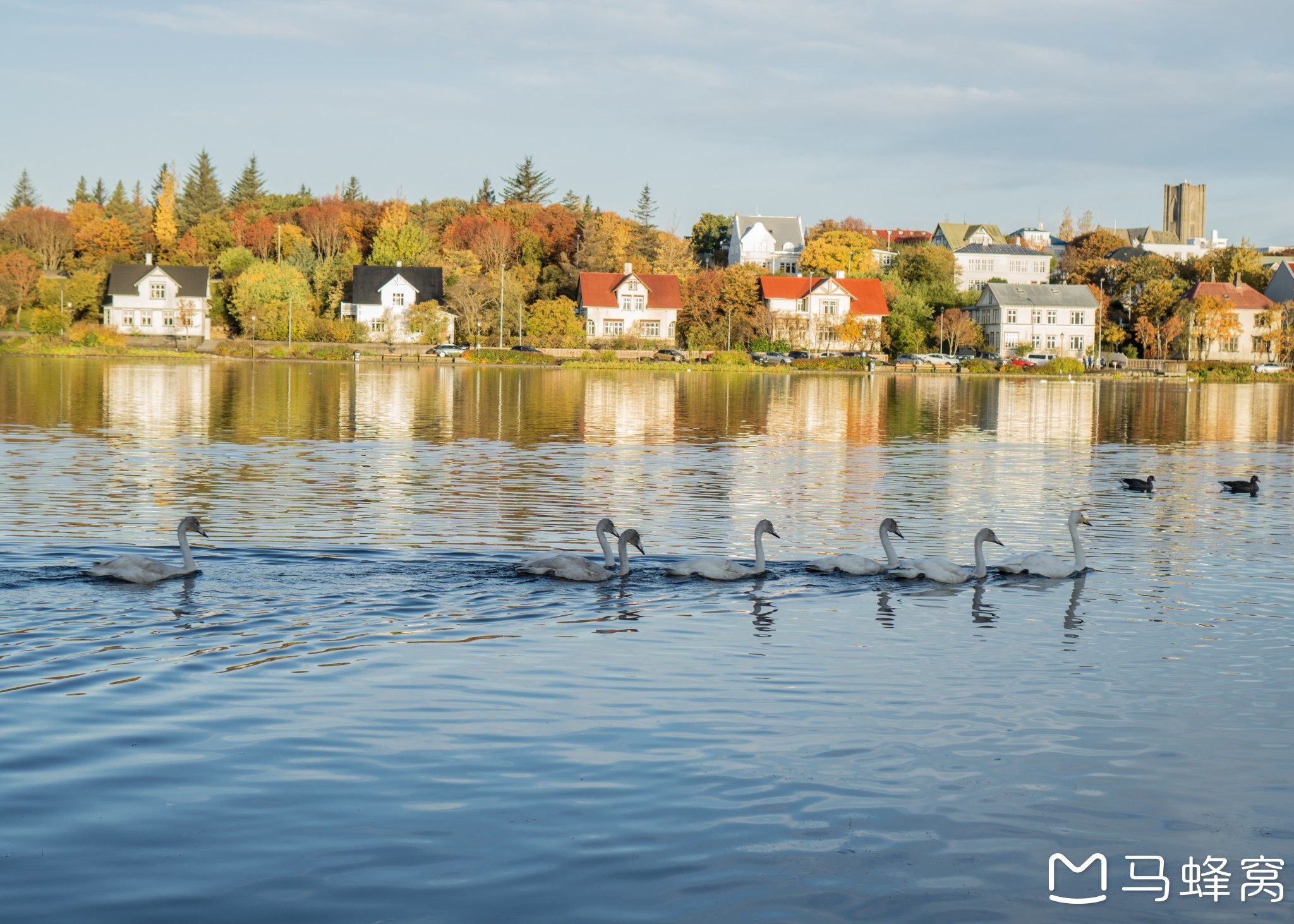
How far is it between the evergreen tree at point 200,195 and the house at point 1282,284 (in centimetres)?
13540

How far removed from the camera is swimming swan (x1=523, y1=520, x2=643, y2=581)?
16938 millimetres

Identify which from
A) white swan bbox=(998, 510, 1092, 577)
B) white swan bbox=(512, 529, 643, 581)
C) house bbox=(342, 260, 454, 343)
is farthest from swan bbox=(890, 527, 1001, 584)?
house bbox=(342, 260, 454, 343)

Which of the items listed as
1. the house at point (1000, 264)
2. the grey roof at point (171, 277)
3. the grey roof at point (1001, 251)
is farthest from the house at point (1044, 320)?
the grey roof at point (171, 277)

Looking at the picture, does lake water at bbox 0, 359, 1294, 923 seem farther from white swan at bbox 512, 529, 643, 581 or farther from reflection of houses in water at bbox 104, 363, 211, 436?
reflection of houses in water at bbox 104, 363, 211, 436

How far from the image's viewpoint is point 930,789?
9.59m

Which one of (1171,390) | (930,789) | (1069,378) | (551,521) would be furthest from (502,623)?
(1069,378)

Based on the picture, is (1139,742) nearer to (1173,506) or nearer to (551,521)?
(551,521)

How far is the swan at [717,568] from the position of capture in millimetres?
17438

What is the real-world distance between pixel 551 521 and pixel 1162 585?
10518mm

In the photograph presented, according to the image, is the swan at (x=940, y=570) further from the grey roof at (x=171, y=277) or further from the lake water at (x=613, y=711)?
the grey roof at (x=171, y=277)

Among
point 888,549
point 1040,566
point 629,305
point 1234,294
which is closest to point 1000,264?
point 1234,294

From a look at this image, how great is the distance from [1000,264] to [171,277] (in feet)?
336

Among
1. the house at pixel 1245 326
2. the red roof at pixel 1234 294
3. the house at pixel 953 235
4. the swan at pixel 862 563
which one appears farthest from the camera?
the house at pixel 953 235

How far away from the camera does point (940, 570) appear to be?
58.1 feet
